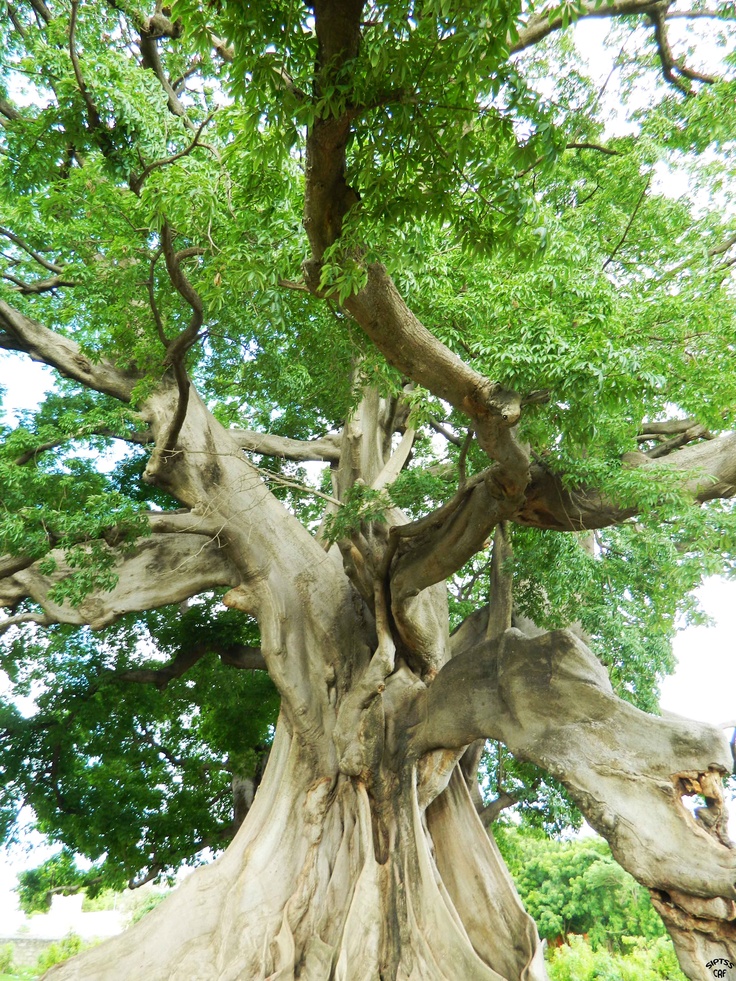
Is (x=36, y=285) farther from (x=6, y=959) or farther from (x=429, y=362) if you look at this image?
(x=6, y=959)

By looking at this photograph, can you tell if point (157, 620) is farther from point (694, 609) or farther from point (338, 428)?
point (694, 609)

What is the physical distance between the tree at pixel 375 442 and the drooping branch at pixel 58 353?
0.11 ft

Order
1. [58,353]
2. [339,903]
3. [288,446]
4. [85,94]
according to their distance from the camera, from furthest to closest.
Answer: [288,446] < [58,353] < [339,903] < [85,94]

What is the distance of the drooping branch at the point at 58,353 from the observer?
7.77 metres

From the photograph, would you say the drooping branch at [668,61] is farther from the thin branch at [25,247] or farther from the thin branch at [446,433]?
the thin branch at [25,247]

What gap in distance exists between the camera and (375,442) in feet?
27.2

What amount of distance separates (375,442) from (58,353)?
351 centimetres

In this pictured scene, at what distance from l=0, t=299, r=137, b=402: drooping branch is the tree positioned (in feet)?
0.11

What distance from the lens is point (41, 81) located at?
580 cm

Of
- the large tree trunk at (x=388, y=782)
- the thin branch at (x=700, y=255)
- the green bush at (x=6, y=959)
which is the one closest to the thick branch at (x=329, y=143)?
the large tree trunk at (x=388, y=782)

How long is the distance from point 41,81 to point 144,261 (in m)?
1.60

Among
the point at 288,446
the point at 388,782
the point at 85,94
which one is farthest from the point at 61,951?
Result: the point at 85,94

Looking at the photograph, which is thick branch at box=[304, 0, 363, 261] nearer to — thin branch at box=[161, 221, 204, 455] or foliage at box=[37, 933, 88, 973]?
thin branch at box=[161, 221, 204, 455]

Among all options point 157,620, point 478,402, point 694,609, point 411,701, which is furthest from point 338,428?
point 478,402
